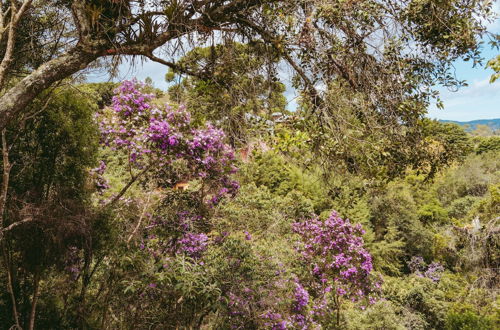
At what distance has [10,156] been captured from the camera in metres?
3.87

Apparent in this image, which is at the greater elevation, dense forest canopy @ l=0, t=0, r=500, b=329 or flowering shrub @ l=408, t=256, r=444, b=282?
dense forest canopy @ l=0, t=0, r=500, b=329

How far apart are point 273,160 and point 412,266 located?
8637 mm

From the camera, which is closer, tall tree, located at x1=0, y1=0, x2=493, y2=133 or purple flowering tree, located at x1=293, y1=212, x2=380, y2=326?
tall tree, located at x1=0, y1=0, x2=493, y2=133

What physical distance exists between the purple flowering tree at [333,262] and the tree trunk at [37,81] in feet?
21.1

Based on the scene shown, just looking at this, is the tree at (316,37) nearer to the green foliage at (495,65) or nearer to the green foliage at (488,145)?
the green foliage at (495,65)

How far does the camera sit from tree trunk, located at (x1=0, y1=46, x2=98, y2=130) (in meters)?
2.17

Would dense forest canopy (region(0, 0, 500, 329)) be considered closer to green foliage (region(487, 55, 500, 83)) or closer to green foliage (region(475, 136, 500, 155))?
green foliage (region(487, 55, 500, 83))

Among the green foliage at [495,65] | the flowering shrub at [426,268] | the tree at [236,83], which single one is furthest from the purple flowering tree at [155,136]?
the flowering shrub at [426,268]

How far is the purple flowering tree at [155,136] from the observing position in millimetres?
5008

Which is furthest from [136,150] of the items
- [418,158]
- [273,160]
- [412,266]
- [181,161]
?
[412,266]

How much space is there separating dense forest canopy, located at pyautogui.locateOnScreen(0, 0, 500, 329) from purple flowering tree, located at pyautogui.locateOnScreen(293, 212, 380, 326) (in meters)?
0.05

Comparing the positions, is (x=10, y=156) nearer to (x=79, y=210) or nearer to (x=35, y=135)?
(x=35, y=135)

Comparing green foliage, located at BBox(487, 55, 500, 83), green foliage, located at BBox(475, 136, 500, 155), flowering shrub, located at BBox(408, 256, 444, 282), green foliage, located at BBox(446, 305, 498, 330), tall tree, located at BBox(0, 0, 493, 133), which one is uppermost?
green foliage, located at BBox(475, 136, 500, 155)

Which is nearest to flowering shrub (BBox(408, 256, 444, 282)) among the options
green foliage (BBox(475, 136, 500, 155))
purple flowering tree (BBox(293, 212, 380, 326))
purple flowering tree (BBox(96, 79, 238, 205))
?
purple flowering tree (BBox(293, 212, 380, 326))
